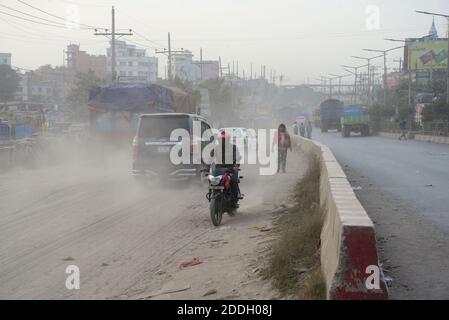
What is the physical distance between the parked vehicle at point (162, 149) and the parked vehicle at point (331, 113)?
52525mm

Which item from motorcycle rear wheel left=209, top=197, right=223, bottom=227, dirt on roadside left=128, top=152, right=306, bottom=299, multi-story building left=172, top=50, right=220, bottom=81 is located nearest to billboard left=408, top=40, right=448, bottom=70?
multi-story building left=172, top=50, right=220, bottom=81

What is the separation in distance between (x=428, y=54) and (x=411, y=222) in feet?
201

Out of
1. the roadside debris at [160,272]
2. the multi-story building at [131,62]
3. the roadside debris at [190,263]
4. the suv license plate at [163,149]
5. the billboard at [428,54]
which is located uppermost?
the multi-story building at [131,62]

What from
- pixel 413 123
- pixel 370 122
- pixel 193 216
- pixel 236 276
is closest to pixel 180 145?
pixel 193 216

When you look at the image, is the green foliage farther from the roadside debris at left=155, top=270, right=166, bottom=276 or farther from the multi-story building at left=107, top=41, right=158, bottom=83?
the multi-story building at left=107, top=41, right=158, bottom=83

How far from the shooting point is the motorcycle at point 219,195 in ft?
35.5

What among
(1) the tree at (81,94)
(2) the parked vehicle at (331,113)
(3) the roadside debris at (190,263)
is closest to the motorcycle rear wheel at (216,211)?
(3) the roadside debris at (190,263)

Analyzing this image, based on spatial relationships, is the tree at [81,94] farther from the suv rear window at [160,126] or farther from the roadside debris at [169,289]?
the roadside debris at [169,289]

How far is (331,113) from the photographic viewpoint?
6812cm

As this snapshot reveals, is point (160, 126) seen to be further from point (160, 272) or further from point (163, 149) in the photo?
point (160, 272)

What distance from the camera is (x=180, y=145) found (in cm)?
1539
